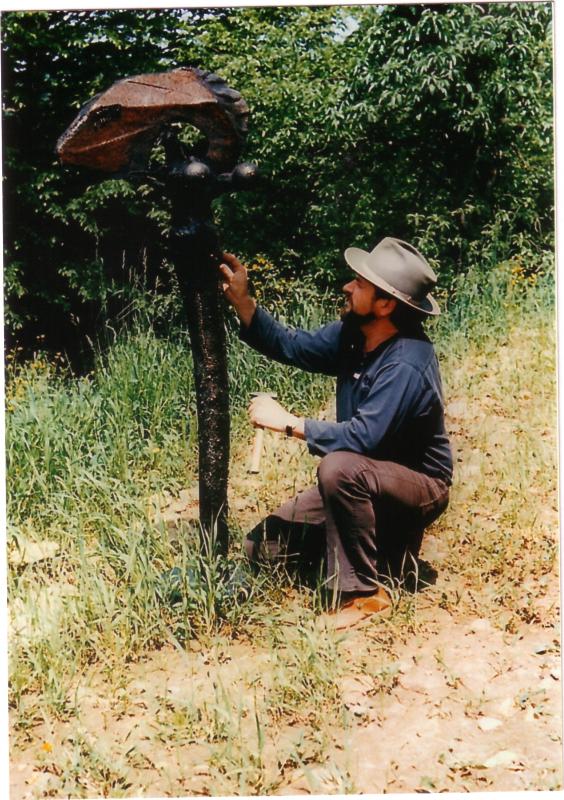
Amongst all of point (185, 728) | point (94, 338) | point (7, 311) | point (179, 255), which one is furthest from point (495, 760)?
point (7, 311)

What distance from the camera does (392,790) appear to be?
2.60m

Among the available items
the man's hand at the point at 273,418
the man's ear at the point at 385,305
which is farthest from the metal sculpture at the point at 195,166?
the man's ear at the point at 385,305

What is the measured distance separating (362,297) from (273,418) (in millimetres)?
578

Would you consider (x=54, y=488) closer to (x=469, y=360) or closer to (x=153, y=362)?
(x=153, y=362)

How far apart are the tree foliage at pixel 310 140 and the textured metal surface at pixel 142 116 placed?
1.05 metres

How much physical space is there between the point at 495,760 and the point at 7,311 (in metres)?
3.45

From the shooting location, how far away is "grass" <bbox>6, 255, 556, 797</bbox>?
106 inches

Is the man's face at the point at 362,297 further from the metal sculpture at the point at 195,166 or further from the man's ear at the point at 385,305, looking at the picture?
the metal sculpture at the point at 195,166

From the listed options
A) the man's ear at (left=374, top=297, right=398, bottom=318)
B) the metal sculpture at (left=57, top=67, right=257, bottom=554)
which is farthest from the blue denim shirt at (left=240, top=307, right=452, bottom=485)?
the metal sculpture at (left=57, top=67, right=257, bottom=554)

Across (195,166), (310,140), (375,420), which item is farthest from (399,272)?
(310,140)

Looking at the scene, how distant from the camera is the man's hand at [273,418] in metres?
3.04

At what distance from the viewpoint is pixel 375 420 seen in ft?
9.93

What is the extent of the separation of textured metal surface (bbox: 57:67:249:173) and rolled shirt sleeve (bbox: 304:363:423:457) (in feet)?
3.36

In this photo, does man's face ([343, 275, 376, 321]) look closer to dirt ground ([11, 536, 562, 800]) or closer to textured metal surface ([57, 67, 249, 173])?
textured metal surface ([57, 67, 249, 173])
